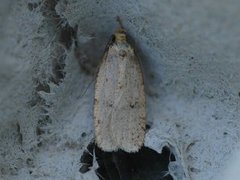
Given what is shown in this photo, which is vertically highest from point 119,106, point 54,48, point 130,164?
point 54,48

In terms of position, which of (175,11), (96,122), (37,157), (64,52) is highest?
(175,11)

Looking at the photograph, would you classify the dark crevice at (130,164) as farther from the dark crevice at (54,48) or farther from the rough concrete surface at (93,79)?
the dark crevice at (54,48)

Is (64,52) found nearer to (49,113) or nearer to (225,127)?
(49,113)

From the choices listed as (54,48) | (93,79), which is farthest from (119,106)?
(54,48)

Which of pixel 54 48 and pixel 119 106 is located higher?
pixel 54 48

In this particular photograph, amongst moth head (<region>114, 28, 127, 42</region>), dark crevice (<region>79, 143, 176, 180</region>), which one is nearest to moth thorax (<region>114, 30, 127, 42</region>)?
moth head (<region>114, 28, 127, 42</region>)

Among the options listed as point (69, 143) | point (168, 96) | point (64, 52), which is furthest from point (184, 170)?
point (64, 52)

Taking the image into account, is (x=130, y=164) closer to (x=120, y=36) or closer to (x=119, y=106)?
(x=119, y=106)
